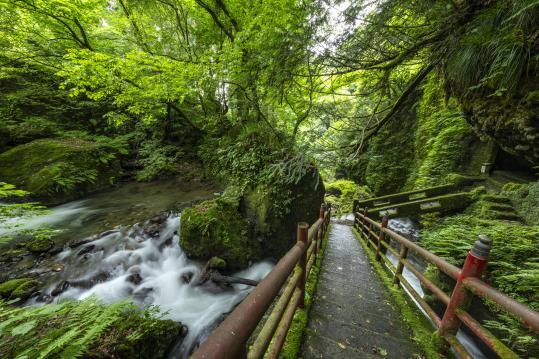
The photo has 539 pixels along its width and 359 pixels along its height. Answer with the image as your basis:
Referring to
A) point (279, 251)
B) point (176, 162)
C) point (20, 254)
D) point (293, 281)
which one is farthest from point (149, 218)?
point (293, 281)

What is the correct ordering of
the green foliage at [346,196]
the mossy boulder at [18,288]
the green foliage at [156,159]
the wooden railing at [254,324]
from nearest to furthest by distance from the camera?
the wooden railing at [254,324]
the mossy boulder at [18,288]
the green foliage at [156,159]
the green foliage at [346,196]

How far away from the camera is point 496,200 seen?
5.86 meters

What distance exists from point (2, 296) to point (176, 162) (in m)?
9.40

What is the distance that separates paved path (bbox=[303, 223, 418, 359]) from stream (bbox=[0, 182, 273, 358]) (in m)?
2.66

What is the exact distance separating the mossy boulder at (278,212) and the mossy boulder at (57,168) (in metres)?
7.88

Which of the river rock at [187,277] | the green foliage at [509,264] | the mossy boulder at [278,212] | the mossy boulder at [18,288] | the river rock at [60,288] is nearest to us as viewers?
the green foliage at [509,264]

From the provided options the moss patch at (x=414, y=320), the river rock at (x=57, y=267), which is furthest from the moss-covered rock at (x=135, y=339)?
the moss patch at (x=414, y=320)

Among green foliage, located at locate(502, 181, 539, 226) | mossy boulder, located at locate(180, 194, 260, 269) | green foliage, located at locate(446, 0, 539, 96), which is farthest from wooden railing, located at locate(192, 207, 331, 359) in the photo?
green foliage, located at locate(502, 181, 539, 226)

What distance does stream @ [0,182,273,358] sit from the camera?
15.0ft

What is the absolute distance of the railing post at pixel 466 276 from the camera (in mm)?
1729

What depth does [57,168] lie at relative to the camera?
8.27m

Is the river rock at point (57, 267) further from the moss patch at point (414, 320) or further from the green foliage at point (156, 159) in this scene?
the moss patch at point (414, 320)

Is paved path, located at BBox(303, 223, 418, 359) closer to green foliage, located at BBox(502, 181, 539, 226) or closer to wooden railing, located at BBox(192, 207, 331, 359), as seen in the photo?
wooden railing, located at BBox(192, 207, 331, 359)

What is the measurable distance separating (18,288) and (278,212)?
593 cm
